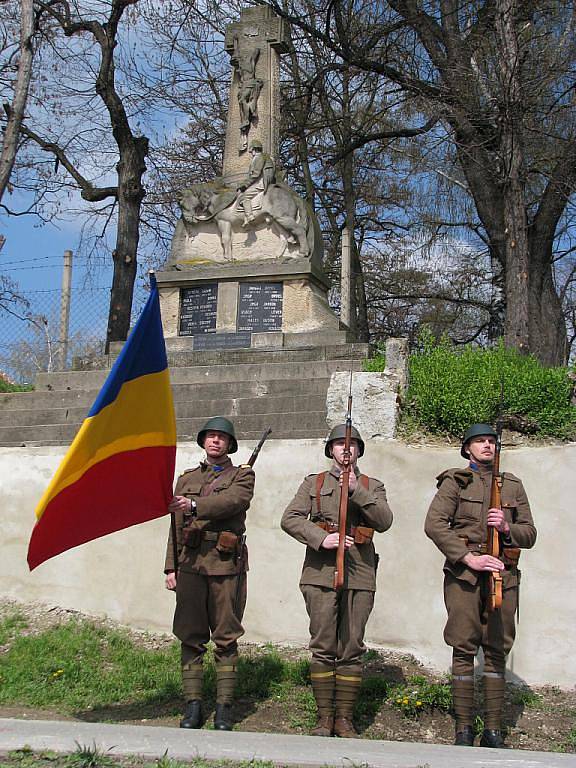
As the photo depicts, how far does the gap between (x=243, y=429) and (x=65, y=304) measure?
821cm

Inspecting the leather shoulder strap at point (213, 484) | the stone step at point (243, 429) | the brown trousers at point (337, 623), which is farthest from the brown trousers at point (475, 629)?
the stone step at point (243, 429)

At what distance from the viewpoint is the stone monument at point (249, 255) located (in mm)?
12836

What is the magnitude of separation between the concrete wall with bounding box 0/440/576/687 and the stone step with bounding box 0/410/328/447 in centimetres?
108

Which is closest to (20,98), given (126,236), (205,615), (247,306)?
(247,306)

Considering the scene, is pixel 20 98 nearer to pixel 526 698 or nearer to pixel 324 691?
pixel 324 691

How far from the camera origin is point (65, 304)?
16.1m

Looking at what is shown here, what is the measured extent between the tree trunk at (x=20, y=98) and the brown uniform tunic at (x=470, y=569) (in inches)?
383

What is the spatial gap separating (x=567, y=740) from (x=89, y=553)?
4.12 meters

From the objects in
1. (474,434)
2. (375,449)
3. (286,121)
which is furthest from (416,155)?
(474,434)

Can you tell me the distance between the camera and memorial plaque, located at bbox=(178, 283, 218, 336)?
520 inches

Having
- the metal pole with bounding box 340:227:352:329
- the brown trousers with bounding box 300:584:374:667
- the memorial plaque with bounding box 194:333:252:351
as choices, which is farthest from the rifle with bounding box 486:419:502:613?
the metal pole with bounding box 340:227:352:329

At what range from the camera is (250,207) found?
13.2 m

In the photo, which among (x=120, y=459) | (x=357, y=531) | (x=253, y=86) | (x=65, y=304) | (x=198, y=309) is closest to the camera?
(x=120, y=459)

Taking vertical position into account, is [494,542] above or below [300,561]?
above
